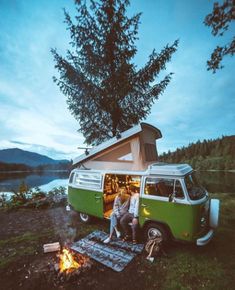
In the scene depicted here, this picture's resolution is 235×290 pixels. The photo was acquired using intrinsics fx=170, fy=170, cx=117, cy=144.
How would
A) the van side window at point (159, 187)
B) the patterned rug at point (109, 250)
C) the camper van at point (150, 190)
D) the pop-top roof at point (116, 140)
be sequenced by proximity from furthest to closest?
the pop-top roof at point (116, 140), the van side window at point (159, 187), the camper van at point (150, 190), the patterned rug at point (109, 250)

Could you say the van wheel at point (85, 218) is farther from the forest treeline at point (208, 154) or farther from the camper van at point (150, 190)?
the forest treeline at point (208, 154)

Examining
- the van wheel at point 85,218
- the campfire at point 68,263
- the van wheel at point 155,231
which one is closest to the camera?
the campfire at point 68,263

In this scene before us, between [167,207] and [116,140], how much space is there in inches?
137

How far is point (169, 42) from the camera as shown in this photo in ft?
33.9

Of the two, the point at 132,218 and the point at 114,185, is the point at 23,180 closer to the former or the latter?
the point at 114,185

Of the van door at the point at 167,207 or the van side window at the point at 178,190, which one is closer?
the van door at the point at 167,207

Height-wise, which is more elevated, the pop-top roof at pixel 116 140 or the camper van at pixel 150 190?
the pop-top roof at pixel 116 140

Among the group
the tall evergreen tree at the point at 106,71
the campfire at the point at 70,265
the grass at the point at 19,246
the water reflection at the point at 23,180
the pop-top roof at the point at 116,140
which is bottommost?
the water reflection at the point at 23,180

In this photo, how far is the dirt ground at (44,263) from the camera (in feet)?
14.4

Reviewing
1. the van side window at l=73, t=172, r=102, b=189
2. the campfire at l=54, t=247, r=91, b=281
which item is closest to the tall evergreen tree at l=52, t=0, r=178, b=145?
the van side window at l=73, t=172, r=102, b=189

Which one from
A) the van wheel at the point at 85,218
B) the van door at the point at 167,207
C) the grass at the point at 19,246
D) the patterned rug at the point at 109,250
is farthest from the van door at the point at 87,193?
the van door at the point at 167,207

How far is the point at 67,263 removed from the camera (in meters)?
5.01

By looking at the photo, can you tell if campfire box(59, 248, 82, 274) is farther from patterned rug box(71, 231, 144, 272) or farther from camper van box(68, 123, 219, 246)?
camper van box(68, 123, 219, 246)

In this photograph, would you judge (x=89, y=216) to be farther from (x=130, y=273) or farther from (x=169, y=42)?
(x=169, y=42)
